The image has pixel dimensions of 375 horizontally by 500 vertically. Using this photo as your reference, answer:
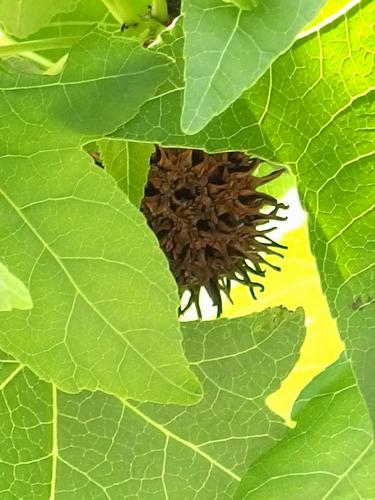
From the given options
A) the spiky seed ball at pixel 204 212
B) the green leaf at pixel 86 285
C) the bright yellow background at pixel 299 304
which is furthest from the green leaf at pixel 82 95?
the bright yellow background at pixel 299 304

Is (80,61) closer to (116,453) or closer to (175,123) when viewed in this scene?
(175,123)

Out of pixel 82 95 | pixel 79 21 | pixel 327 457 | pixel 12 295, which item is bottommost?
pixel 327 457

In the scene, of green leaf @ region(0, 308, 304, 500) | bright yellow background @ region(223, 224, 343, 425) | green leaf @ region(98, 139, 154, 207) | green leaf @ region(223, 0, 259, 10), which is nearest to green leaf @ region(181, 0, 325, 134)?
green leaf @ region(223, 0, 259, 10)

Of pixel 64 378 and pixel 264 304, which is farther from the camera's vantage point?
pixel 264 304

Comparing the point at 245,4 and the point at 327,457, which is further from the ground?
the point at 245,4

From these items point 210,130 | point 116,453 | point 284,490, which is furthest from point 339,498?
point 210,130

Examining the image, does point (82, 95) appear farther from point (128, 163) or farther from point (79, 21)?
point (79, 21)

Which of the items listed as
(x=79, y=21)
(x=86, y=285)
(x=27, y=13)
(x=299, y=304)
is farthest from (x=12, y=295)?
(x=299, y=304)

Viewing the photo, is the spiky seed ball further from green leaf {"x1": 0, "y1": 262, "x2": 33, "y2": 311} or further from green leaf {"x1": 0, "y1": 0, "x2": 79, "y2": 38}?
green leaf {"x1": 0, "y1": 262, "x2": 33, "y2": 311}
